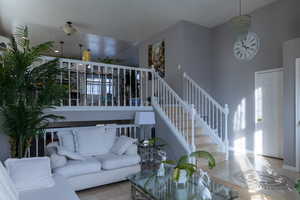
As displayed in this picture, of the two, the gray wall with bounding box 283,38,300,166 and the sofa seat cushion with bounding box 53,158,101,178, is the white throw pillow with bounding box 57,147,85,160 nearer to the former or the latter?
the sofa seat cushion with bounding box 53,158,101,178

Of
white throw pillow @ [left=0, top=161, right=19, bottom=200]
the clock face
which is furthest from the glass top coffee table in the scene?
the clock face

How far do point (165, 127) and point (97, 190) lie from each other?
6.77 ft

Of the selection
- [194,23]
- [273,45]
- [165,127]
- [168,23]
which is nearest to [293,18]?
[273,45]

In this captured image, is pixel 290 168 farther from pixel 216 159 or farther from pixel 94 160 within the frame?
pixel 94 160

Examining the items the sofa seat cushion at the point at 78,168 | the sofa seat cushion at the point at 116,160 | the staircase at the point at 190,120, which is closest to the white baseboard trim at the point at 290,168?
the staircase at the point at 190,120

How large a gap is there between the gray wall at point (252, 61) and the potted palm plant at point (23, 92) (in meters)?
4.53

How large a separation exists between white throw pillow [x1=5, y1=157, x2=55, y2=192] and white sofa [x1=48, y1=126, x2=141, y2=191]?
0.53 meters

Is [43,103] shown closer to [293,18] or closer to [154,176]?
[154,176]

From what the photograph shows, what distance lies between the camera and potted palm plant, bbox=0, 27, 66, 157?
9.25ft

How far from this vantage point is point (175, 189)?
214 centimetres

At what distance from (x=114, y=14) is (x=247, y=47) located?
3754 mm

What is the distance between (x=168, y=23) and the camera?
592 cm

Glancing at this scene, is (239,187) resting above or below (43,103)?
below

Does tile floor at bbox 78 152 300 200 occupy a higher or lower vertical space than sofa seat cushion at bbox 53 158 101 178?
lower
